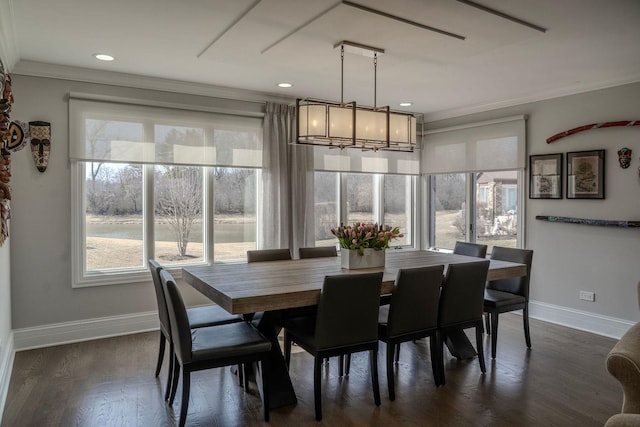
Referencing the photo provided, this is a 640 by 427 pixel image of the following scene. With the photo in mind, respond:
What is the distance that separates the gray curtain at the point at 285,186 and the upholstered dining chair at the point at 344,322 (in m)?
2.37

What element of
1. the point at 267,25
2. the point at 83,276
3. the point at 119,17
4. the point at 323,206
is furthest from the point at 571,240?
the point at 83,276

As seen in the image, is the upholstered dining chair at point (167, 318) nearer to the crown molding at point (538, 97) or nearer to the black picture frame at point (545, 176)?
the black picture frame at point (545, 176)

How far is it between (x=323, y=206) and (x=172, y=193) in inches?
77.8

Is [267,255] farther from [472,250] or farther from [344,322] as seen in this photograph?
[472,250]

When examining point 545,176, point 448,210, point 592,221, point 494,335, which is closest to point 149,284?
point 494,335

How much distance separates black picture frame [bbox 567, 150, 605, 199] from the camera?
4.43 metres

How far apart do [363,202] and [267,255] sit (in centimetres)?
247

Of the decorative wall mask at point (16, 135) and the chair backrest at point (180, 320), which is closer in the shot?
the chair backrest at point (180, 320)

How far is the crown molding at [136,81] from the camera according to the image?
3.98 meters

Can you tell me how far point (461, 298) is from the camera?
3307mm

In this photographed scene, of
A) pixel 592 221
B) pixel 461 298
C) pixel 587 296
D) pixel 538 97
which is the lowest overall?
pixel 587 296

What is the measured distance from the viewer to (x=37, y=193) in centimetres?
405

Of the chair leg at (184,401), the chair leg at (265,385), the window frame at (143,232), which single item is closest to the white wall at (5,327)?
the window frame at (143,232)

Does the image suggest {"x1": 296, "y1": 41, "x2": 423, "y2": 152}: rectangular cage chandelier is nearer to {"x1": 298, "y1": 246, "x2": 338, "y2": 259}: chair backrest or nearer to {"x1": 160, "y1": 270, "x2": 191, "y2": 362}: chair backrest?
{"x1": 298, "y1": 246, "x2": 338, "y2": 259}: chair backrest
